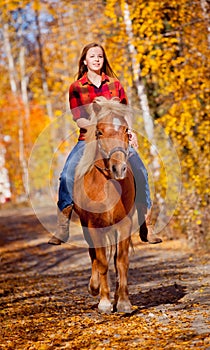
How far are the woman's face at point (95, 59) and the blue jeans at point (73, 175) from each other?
885mm

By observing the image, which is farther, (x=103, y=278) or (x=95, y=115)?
(x=103, y=278)

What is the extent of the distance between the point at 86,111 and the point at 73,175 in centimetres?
77

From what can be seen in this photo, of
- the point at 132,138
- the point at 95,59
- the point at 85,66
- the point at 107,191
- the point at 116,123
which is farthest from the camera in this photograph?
the point at 85,66

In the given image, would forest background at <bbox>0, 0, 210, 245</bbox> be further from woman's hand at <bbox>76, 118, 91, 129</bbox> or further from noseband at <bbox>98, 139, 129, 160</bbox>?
noseband at <bbox>98, 139, 129, 160</bbox>

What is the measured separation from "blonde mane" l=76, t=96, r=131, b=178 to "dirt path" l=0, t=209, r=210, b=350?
153cm

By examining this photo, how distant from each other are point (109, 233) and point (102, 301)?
2.76ft

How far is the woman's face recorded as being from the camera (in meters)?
8.13

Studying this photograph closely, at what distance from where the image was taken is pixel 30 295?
446 inches

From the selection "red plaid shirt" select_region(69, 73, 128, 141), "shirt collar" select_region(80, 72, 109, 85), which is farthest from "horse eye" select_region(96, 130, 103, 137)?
"shirt collar" select_region(80, 72, 109, 85)

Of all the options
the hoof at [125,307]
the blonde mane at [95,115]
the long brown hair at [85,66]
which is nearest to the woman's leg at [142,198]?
the blonde mane at [95,115]

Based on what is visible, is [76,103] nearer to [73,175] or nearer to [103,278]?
[73,175]

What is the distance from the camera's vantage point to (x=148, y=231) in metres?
8.43

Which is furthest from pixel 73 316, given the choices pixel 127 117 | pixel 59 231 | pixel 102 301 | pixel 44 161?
pixel 44 161

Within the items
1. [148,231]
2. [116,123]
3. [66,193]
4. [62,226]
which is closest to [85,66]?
[116,123]
